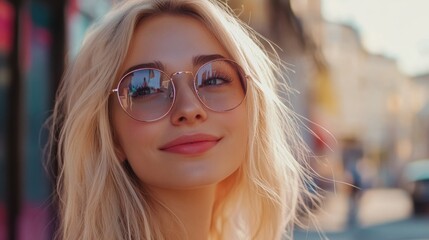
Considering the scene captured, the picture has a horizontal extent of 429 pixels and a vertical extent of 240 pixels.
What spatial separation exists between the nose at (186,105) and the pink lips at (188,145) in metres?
0.03

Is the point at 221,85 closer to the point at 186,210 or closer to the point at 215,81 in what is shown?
the point at 215,81

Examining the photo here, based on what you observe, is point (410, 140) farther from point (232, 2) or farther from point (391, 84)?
point (232, 2)

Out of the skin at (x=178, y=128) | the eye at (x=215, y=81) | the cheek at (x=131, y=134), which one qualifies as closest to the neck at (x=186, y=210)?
the skin at (x=178, y=128)

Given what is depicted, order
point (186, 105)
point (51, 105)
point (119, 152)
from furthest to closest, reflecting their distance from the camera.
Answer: point (51, 105) < point (119, 152) < point (186, 105)

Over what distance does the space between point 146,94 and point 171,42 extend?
12 centimetres

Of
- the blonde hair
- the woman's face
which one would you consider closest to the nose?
the woman's face

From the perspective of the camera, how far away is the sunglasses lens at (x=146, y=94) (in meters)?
1.49

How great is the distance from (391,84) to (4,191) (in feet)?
163

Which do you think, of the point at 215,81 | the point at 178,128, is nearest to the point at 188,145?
the point at 178,128

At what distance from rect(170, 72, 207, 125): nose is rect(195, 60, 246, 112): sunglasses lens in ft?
0.05

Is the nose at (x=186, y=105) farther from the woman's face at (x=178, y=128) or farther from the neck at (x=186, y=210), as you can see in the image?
the neck at (x=186, y=210)

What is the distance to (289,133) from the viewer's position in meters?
1.95

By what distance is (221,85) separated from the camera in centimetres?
156

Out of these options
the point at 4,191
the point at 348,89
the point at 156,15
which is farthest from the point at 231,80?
the point at 348,89
